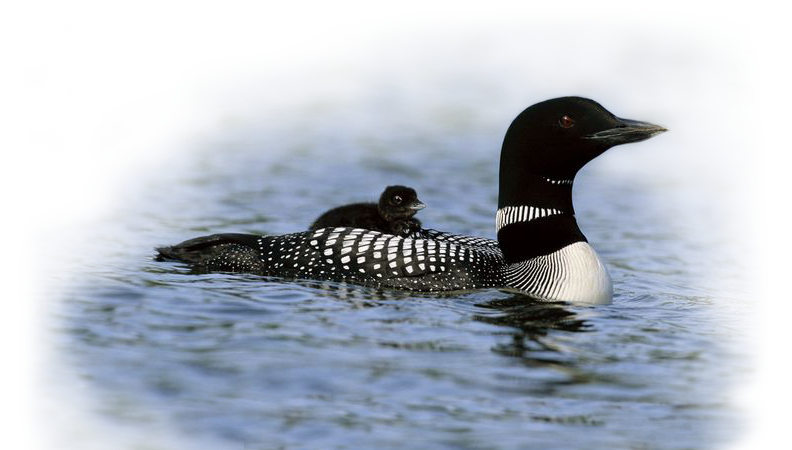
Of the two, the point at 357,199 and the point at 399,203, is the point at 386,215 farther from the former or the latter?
the point at 357,199

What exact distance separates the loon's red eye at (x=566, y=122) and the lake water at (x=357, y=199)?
81 centimetres

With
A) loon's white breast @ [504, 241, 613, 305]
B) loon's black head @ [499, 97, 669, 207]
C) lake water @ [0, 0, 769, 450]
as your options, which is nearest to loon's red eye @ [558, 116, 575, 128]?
loon's black head @ [499, 97, 669, 207]

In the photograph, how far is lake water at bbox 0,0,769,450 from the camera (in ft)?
14.8

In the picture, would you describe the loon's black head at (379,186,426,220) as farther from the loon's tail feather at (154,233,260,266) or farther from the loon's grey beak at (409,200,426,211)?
the loon's tail feather at (154,233,260,266)

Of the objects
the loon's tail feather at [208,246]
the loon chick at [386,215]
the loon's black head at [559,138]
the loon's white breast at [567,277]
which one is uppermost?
the loon's black head at [559,138]

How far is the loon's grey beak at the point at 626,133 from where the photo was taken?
628 cm

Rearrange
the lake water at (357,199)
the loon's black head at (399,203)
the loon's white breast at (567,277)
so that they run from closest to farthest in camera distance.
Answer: the lake water at (357,199) < the loon's white breast at (567,277) < the loon's black head at (399,203)

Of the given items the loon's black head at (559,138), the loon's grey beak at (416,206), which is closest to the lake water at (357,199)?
the loon's black head at (559,138)

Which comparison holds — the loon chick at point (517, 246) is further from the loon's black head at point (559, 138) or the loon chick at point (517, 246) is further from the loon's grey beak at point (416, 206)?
the loon's grey beak at point (416, 206)

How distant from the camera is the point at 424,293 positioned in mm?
6262

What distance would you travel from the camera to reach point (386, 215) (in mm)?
6863

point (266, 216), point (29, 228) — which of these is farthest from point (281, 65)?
point (29, 228)
